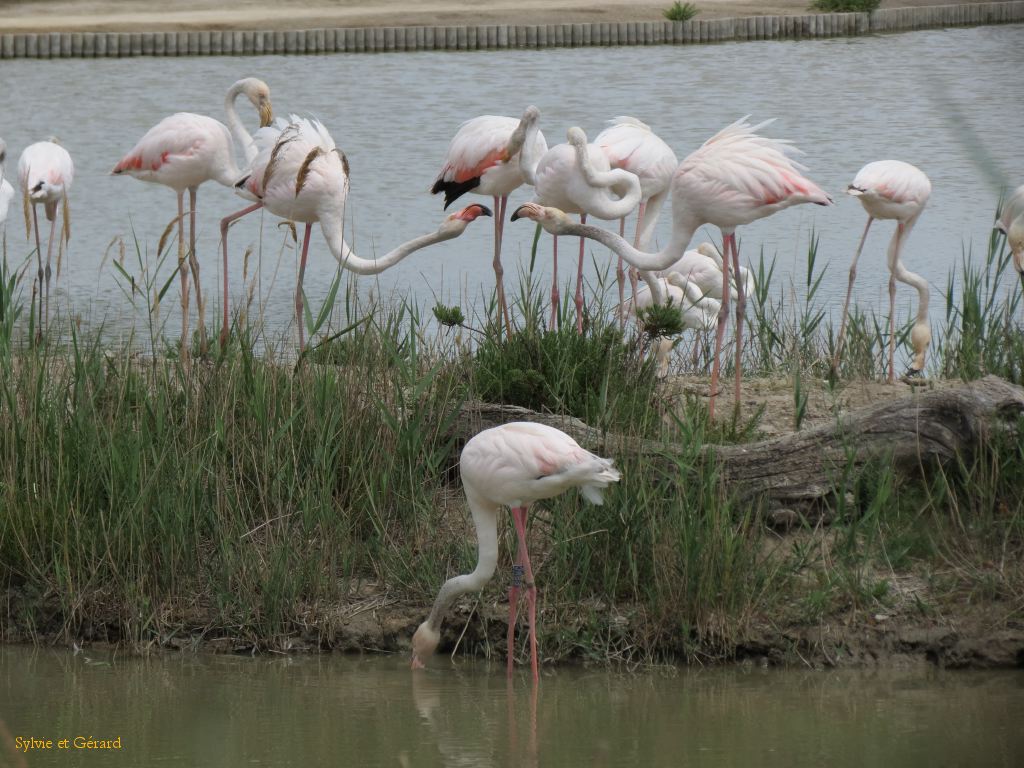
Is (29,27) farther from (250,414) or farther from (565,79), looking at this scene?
(250,414)

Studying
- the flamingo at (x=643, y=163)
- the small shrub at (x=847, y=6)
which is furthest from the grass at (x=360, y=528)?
the small shrub at (x=847, y=6)

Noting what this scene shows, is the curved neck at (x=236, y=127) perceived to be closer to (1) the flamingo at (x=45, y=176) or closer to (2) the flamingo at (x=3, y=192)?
(1) the flamingo at (x=45, y=176)

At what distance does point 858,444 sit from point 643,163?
8.01 feet

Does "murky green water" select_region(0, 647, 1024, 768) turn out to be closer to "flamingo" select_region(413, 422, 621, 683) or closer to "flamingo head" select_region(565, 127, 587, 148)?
"flamingo" select_region(413, 422, 621, 683)

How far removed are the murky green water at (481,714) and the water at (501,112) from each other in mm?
2259

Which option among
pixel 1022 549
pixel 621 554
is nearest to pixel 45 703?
pixel 621 554

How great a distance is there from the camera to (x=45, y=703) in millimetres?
3975

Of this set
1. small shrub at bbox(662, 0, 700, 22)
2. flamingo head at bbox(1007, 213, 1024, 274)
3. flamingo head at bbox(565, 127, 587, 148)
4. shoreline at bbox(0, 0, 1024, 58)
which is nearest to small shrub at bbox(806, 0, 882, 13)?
shoreline at bbox(0, 0, 1024, 58)

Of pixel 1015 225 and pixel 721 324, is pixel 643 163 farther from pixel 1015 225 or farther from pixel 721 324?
pixel 1015 225

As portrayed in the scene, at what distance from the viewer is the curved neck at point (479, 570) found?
4.11 metres

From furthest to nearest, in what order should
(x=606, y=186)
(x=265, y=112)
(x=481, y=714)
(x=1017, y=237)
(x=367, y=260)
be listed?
1. (x=265, y=112)
2. (x=1017, y=237)
3. (x=606, y=186)
4. (x=367, y=260)
5. (x=481, y=714)

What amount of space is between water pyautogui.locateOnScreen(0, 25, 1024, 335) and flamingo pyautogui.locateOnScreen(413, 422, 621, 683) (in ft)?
6.92

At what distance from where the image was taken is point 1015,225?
21.2ft

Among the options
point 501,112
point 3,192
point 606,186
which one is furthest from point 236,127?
point 501,112
